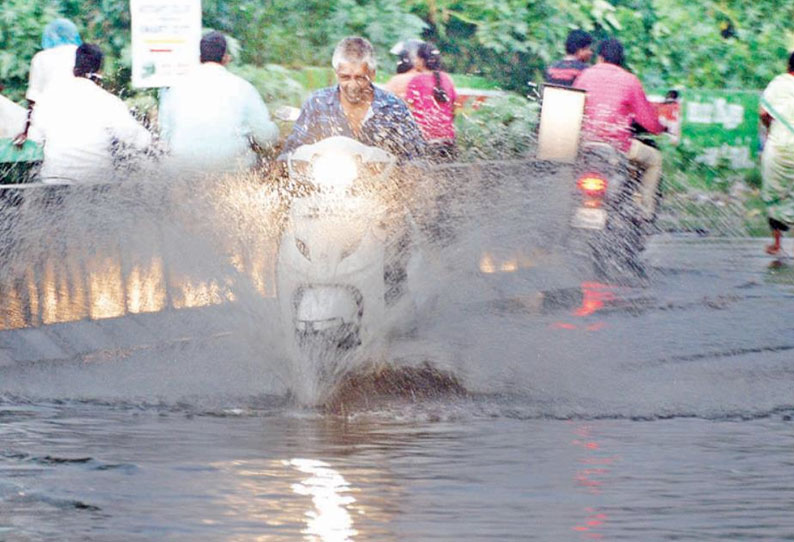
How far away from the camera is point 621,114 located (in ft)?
44.3

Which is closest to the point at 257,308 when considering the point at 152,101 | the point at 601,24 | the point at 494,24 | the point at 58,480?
the point at 58,480

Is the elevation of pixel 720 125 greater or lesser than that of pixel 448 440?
lesser

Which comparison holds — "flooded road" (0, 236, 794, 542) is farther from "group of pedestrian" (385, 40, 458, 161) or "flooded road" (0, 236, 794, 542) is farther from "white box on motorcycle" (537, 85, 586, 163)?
"group of pedestrian" (385, 40, 458, 161)

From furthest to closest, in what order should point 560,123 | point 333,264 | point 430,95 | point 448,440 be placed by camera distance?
1. point 430,95
2. point 560,123
3. point 333,264
4. point 448,440

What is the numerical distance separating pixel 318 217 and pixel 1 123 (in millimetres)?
5606

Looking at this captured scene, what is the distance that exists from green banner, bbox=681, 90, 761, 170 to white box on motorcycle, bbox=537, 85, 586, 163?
7.81 metres

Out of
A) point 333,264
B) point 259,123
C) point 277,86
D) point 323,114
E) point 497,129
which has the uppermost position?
point 323,114

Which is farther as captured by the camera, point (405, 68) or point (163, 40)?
point (405, 68)

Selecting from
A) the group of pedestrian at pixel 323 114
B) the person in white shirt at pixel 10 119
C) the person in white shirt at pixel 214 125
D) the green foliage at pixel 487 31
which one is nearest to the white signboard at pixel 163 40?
the group of pedestrian at pixel 323 114

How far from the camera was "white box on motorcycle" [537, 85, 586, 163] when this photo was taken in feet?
37.9

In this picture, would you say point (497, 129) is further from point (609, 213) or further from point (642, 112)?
point (609, 213)

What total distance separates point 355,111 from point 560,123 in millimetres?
2494

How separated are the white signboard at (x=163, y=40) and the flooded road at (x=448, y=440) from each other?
3557 millimetres

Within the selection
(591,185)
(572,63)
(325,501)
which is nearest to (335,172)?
(325,501)
